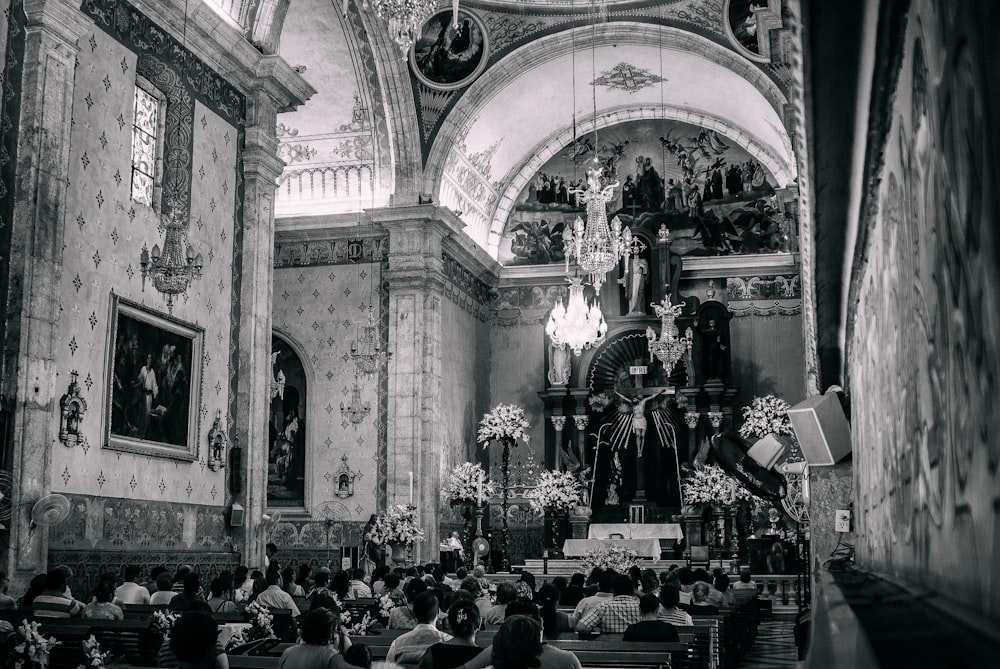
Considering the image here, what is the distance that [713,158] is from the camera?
2527 cm

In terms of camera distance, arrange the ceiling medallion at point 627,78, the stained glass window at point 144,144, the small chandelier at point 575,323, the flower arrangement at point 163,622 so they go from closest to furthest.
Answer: the flower arrangement at point 163,622 → the stained glass window at point 144,144 → the small chandelier at point 575,323 → the ceiling medallion at point 627,78

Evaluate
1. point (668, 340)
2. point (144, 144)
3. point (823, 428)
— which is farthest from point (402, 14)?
point (668, 340)

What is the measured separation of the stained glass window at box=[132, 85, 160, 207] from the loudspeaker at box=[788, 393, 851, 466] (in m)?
7.54

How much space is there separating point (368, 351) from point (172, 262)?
7971mm

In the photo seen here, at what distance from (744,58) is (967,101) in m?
21.0

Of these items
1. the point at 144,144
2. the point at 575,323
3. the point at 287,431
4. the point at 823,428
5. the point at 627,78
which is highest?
the point at 627,78

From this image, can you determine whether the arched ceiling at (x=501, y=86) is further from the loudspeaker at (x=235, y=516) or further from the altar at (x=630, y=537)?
the loudspeaker at (x=235, y=516)

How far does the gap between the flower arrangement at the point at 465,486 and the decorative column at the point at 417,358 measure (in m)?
0.47

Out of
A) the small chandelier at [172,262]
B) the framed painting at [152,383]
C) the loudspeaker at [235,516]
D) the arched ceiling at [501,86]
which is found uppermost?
the arched ceiling at [501,86]

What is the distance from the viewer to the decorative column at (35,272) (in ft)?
31.7

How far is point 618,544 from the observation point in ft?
70.1

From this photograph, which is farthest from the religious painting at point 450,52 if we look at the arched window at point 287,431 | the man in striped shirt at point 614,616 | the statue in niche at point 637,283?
the man in striped shirt at point 614,616

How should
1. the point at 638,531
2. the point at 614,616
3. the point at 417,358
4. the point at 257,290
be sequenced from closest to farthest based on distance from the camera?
1. the point at 614,616
2. the point at 257,290
3. the point at 417,358
4. the point at 638,531

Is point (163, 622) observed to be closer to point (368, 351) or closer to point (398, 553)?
point (398, 553)
